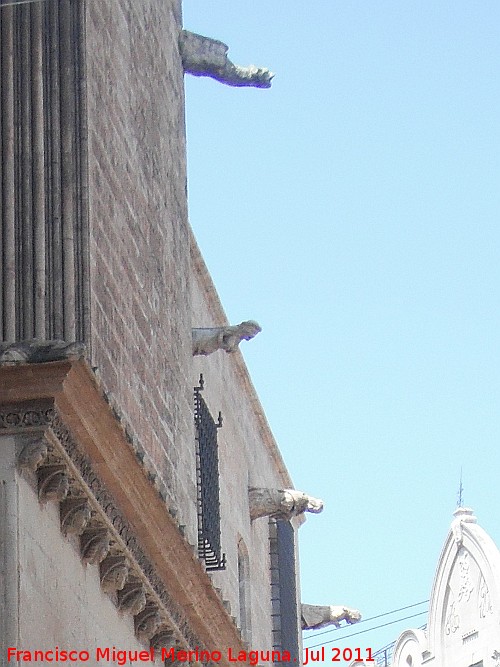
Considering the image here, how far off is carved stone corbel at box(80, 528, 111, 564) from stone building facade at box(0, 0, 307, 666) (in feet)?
0.05

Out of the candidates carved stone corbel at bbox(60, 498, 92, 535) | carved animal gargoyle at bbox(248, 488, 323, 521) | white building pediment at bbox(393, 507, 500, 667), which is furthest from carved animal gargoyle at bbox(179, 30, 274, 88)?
white building pediment at bbox(393, 507, 500, 667)

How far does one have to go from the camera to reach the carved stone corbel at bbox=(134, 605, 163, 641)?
12.2 metres

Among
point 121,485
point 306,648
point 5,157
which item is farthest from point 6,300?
point 306,648

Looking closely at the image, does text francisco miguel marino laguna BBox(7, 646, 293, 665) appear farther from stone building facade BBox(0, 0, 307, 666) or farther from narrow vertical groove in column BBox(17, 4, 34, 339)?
narrow vertical groove in column BBox(17, 4, 34, 339)

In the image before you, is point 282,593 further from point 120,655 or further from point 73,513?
point 73,513

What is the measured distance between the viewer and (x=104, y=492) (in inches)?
434

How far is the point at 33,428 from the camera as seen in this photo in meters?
10.2

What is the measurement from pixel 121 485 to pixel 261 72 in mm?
7892

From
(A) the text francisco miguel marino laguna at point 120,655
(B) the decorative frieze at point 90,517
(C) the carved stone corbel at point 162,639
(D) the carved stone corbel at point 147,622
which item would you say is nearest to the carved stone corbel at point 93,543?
(B) the decorative frieze at point 90,517

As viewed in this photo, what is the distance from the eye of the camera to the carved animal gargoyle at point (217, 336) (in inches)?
674

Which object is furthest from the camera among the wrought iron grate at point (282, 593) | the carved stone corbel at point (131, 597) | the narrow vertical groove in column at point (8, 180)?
the wrought iron grate at point (282, 593)

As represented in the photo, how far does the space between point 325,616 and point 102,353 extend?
45.5 feet

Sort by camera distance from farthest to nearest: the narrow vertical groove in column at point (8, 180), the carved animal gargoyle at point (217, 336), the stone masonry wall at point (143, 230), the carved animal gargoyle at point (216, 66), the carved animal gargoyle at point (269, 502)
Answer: the carved animal gargoyle at point (269, 502) → the carved animal gargoyle at point (216, 66) → the carved animal gargoyle at point (217, 336) → the stone masonry wall at point (143, 230) → the narrow vertical groove in column at point (8, 180)

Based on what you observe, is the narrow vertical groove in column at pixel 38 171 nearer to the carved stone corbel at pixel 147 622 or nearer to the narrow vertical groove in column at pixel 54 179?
the narrow vertical groove in column at pixel 54 179
